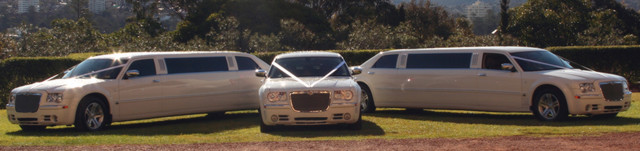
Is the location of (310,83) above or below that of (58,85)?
above

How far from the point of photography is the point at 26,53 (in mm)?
42344

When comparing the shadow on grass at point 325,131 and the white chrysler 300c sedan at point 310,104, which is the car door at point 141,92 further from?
the white chrysler 300c sedan at point 310,104

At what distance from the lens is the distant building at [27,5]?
123 metres

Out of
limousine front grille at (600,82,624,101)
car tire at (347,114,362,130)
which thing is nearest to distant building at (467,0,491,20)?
limousine front grille at (600,82,624,101)

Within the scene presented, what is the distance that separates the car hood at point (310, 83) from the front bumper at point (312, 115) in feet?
1.12

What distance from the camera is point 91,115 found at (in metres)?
13.9

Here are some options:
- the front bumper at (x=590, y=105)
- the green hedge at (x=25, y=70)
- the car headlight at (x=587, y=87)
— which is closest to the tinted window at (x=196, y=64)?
the front bumper at (x=590, y=105)

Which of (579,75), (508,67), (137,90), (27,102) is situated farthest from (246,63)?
(579,75)

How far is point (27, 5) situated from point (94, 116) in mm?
122278

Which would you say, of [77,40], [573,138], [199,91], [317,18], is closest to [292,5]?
[317,18]

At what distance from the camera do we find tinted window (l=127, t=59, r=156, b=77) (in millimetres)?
14784

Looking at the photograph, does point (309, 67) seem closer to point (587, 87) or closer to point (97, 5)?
point (587, 87)

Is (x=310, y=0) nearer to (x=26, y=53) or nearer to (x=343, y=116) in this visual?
(x=26, y=53)

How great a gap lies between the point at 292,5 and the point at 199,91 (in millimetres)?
51695
